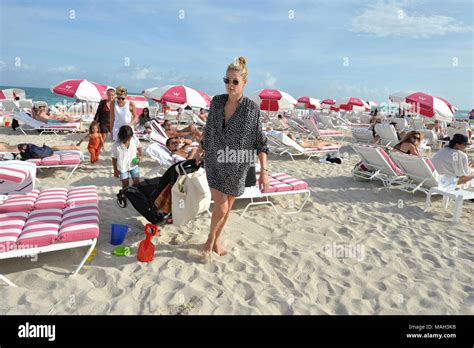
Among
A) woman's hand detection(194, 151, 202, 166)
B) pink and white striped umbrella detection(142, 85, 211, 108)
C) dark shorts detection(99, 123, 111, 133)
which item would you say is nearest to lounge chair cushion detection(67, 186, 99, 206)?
woman's hand detection(194, 151, 202, 166)

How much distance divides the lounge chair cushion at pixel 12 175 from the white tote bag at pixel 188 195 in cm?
132

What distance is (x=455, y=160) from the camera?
5.07 metres

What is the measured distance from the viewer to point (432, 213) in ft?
16.6

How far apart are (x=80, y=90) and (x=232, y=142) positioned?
28.4 feet

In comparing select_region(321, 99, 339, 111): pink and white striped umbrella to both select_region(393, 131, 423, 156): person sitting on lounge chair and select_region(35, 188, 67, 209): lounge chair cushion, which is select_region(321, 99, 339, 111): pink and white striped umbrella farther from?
select_region(35, 188, 67, 209): lounge chair cushion

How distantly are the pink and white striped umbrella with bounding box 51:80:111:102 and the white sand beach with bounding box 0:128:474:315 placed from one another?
20.1 feet

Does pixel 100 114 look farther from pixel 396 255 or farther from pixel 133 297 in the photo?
pixel 396 255

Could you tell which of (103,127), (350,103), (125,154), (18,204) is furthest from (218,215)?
(350,103)

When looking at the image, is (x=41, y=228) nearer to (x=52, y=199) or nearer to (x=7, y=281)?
(x=7, y=281)

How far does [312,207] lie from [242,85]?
2775 millimetres

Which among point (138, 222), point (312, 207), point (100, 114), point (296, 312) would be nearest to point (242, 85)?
point (296, 312)

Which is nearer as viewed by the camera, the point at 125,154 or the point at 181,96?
the point at 125,154

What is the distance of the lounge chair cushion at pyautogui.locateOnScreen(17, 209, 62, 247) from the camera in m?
2.81

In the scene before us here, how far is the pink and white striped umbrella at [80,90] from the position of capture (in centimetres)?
976
